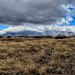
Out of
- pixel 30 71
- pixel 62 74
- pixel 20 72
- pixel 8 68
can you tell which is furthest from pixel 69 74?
pixel 8 68

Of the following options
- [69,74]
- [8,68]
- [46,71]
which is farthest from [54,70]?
[8,68]

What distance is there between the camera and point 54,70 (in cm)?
505

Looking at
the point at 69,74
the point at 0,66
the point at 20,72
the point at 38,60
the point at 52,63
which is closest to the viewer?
the point at 69,74

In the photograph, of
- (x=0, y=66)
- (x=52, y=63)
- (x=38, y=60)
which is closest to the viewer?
(x=0, y=66)

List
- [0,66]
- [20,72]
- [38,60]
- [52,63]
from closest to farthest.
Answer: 1. [20,72]
2. [0,66]
3. [52,63]
4. [38,60]

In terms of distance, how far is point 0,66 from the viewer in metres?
5.29

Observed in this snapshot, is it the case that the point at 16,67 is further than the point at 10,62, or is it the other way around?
the point at 10,62

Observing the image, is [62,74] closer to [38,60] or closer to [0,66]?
[38,60]

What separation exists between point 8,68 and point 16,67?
1.39 feet

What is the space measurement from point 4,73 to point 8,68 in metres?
0.59

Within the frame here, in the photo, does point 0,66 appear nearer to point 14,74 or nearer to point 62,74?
point 14,74

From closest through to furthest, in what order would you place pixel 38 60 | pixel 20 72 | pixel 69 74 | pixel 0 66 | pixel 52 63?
pixel 69 74
pixel 20 72
pixel 0 66
pixel 52 63
pixel 38 60

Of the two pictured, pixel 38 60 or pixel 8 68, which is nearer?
pixel 8 68

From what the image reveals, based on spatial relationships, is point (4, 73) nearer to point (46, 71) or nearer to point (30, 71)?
point (30, 71)
